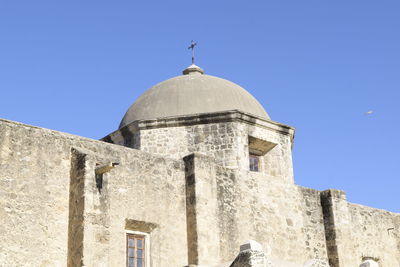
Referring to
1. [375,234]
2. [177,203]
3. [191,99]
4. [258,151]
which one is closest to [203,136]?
[191,99]

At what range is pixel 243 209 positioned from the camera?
1455cm

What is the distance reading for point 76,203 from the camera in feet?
39.7

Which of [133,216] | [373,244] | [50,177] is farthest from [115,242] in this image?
[373,244]

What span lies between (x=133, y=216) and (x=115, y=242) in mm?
666

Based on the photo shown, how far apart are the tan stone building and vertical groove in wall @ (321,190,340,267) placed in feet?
0.08

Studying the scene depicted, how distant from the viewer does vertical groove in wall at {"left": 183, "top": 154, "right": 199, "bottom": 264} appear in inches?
526

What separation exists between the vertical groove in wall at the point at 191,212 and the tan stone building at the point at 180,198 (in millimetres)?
20

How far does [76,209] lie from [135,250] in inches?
61.3

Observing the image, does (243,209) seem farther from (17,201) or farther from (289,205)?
(17,201)

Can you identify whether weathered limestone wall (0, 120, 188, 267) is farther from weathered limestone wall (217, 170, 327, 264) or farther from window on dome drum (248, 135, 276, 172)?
window on dome drum (248, 135, 276, 172)

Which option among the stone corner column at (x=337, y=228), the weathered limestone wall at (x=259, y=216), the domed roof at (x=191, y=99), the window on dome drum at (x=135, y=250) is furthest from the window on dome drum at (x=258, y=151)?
the window on dome drum at (x=135, y=250)

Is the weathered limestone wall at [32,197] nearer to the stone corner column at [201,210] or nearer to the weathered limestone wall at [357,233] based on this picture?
the stone corner column at [201,210]

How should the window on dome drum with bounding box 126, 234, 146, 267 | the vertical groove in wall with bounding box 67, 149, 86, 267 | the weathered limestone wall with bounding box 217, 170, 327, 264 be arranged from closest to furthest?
the vertical groove in wall with bounding box 67, 149, 86, 267 < the window on dome drum with bounding box 126, 234, 146, 267 < the weathered limestone wall with bounding box 217, 170, 327, 264

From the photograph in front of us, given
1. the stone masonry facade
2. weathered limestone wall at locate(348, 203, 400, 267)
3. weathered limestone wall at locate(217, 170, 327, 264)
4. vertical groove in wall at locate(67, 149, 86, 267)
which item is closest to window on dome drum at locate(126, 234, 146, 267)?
the stone masonry facade
